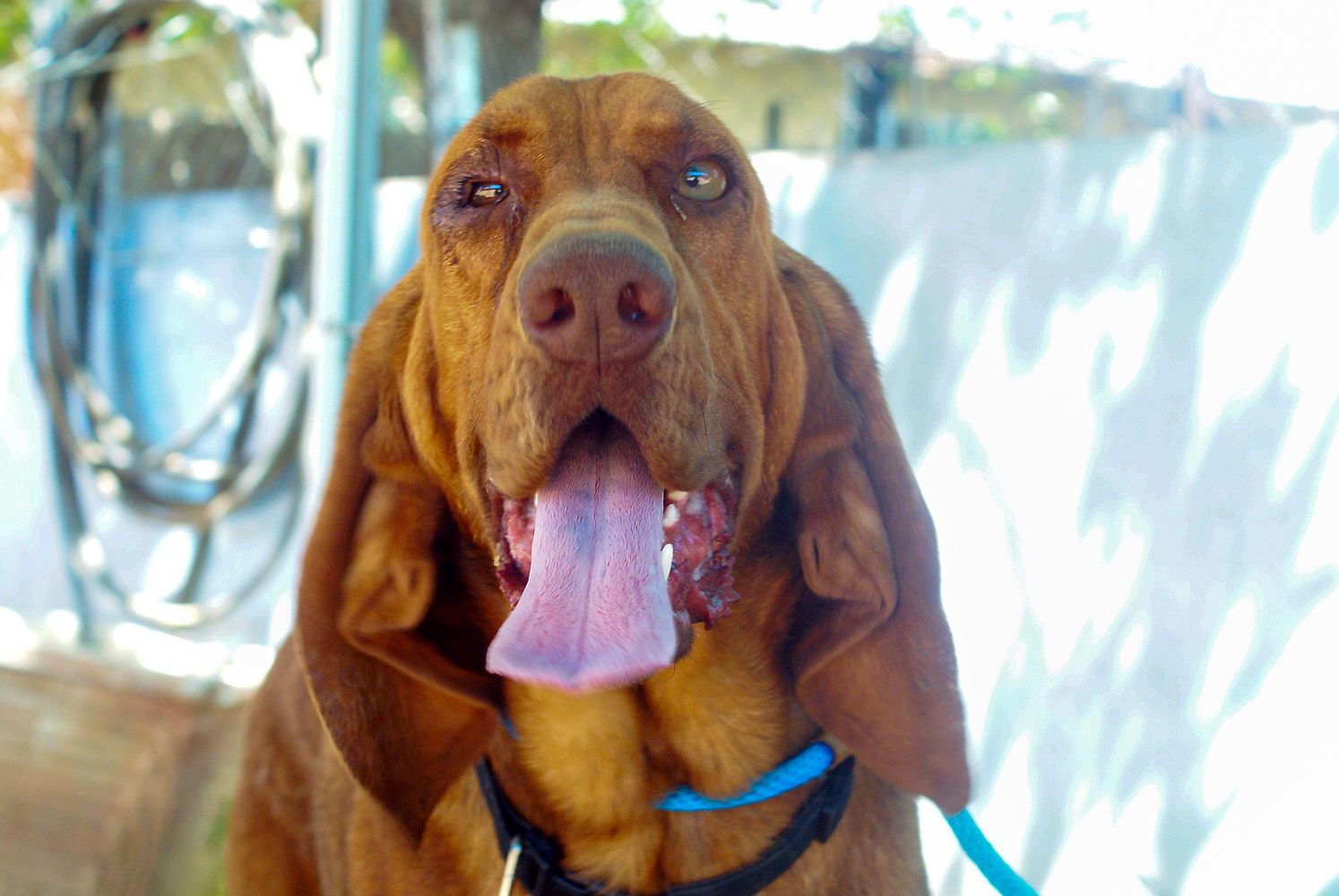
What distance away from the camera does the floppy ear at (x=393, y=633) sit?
218 cm

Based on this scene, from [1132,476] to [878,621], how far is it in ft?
4.24

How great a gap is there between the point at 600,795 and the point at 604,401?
80 cm

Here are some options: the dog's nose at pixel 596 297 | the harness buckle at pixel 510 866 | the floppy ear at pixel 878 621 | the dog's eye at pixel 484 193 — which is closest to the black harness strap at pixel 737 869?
the harness buckle at pixel 510 866

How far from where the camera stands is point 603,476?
185 cm

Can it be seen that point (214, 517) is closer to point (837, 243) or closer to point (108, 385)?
point (108, 385)

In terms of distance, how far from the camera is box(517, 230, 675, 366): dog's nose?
1.65 meters

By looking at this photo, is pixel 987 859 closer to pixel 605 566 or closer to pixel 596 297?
pixel 605 566

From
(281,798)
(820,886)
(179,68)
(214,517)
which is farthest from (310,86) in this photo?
(820,886)

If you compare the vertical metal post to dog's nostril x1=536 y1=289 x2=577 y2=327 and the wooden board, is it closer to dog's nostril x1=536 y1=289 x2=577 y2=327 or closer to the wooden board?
the wooden board

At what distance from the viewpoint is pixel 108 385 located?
255 inches

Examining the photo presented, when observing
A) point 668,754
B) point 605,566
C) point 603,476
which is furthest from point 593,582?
point 668,754

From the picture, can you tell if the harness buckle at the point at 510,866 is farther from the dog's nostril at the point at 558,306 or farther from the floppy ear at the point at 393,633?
the dog's nostril at the point at 558,306

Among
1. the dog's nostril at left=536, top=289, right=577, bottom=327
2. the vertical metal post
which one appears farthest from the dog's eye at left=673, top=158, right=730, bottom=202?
the vertical metal post

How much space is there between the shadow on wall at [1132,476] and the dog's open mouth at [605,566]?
145 cm
